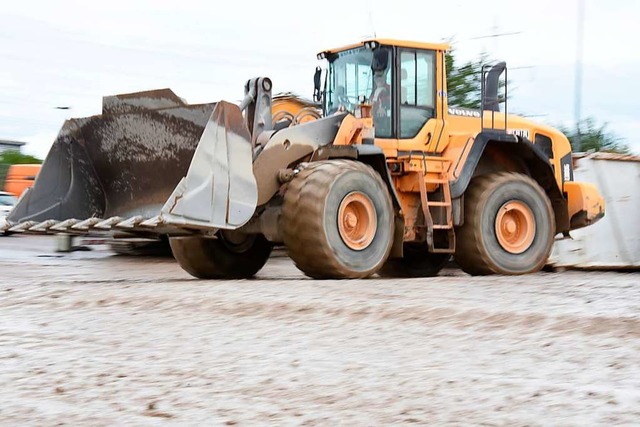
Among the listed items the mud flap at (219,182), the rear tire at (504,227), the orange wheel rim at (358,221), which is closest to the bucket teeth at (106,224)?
the mud flap at (219,182)

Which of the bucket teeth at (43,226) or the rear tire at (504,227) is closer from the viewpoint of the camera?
the bucket teeth at (43,226)

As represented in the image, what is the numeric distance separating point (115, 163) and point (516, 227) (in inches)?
187

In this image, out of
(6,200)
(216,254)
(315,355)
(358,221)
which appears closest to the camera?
(315,355)

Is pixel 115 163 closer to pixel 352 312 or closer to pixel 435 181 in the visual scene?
pixel 435 181

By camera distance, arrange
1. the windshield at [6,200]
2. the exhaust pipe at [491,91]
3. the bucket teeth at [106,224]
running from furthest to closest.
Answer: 1. the windshield at [6,200]
2. the exhaust pipe at [491,91]
3. the bucket teeth at [106,224]

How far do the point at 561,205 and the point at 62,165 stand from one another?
6160mm

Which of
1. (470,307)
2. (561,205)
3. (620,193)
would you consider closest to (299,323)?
(470,307)

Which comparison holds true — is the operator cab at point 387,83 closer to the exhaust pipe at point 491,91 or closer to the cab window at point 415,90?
the cab window at point 415,90

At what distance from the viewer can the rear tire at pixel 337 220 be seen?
9945mm

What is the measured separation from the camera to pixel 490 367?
5.39 m

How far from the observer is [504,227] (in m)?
12.2

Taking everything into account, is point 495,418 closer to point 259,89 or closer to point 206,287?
point 206,287

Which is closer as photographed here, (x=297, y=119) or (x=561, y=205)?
(x=297, y=119)

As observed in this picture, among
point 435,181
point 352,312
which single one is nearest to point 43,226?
point 352,312
